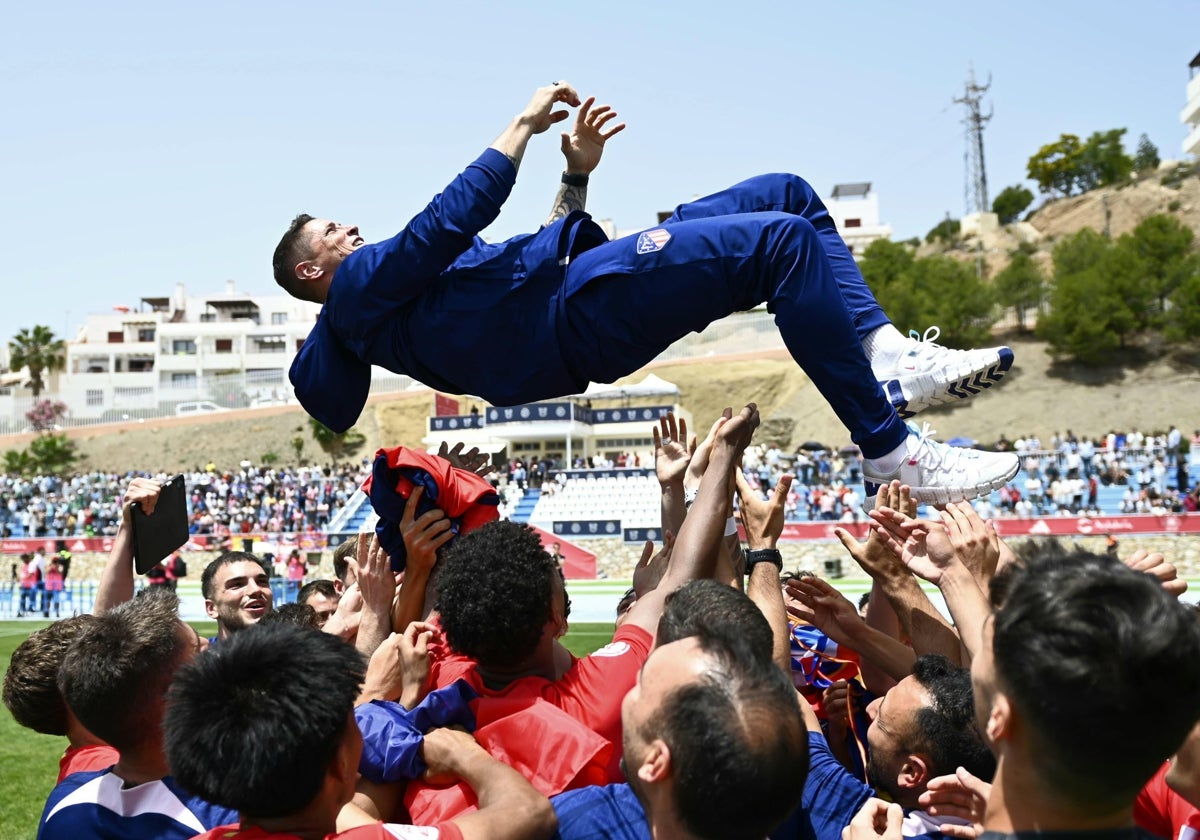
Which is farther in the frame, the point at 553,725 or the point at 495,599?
the point at 495,599

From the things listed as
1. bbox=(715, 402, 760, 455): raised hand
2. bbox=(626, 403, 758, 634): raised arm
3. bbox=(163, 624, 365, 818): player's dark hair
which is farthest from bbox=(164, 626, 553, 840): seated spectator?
bbox=(715, 402, 760, 455): raised hand

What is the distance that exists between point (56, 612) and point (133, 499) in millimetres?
24020

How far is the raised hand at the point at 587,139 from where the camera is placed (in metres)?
4.24

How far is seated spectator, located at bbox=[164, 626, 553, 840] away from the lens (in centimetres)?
224

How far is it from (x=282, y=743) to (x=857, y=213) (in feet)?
320

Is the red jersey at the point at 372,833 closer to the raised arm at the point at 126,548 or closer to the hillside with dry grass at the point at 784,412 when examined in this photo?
the raised arm at the point at 126,548

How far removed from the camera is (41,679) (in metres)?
3.61

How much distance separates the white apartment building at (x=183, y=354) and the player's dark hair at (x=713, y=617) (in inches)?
2508

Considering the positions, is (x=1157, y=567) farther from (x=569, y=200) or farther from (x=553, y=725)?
(x=569, y=200)

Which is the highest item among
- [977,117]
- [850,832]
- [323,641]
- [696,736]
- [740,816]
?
[977,117]

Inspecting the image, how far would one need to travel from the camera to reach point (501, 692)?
2887 mm

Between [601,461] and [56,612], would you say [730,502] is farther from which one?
[601,461]

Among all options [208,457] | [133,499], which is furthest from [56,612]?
[208,457]

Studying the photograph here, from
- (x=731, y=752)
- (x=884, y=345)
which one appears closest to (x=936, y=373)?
(x=884, y=345)
